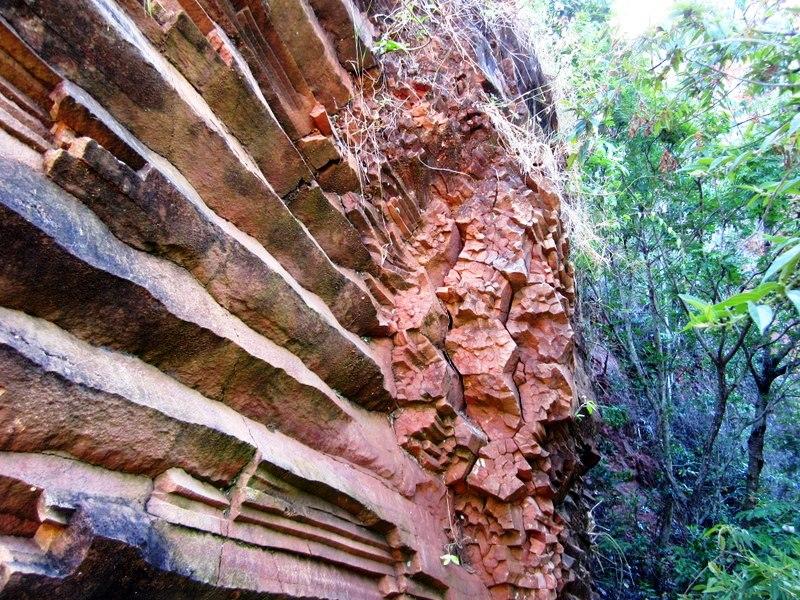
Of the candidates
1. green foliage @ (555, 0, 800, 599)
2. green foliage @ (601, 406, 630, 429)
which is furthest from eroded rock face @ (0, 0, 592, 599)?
green foliage @ (601, 406, 630, 429)

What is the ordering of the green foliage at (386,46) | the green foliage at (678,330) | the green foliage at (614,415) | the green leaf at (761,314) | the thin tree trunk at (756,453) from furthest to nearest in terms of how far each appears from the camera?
the green foliage at (614,415) < the thin tree trunk at (756,453) < the green foliage at (678,330) < the green foliage at (386,46) < the green leaf at (761,314)

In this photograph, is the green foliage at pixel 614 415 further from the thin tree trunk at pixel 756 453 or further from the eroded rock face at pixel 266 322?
the eroded rock face at pixel 266 322

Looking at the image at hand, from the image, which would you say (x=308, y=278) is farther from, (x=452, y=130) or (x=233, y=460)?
(x=452, y=130)

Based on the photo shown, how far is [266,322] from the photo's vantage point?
310 centimetres

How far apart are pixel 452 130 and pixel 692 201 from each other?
5460 millimetres

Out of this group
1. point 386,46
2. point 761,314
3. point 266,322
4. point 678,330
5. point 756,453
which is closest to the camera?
point 761,314

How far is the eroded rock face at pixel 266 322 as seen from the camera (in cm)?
205

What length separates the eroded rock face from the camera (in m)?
2.05

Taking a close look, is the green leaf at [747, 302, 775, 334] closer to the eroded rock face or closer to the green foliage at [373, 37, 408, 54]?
the eroded rock face

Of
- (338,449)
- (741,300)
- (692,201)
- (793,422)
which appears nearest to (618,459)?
(793,422)

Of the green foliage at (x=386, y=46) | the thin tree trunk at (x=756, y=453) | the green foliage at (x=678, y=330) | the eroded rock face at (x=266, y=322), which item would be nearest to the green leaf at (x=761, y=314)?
the eroded rock face at (x=266, y=322)

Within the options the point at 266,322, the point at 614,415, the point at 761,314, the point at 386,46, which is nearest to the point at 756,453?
the point at 614,415

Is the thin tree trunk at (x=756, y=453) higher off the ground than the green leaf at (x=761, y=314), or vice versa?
the thin tree trunk at (x=756, y=453)

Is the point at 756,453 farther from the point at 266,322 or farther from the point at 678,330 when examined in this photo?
the point at 266,322
